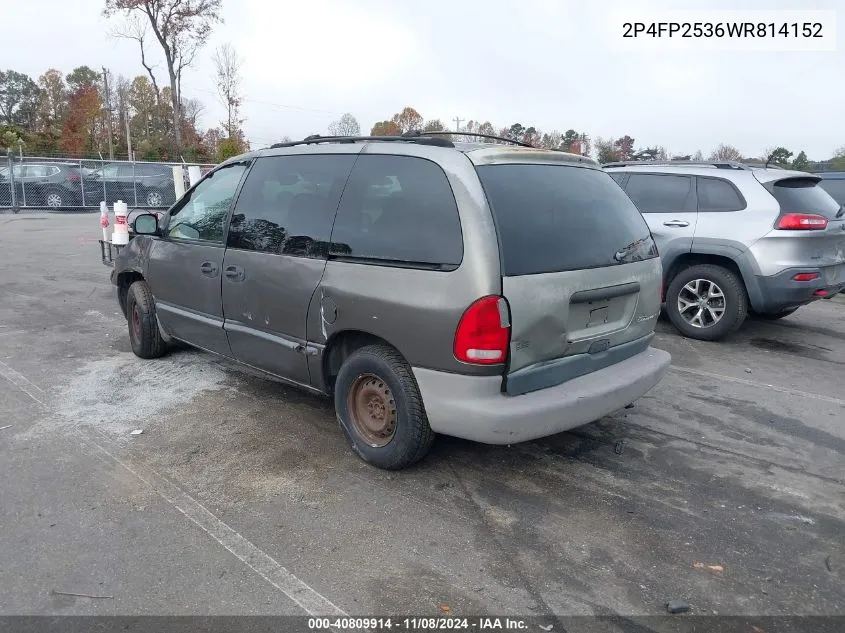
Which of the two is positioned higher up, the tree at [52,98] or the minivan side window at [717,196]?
the tree at [52,98]

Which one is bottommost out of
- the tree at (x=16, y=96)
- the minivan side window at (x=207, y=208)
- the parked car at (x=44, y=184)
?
the minivan side window at (x=207, y=208)

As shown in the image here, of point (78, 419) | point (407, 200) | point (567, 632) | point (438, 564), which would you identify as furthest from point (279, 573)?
point (78, 419)

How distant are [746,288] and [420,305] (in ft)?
15.3

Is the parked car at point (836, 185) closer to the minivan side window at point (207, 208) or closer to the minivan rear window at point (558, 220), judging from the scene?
the minivan rear window at point (558, 220)

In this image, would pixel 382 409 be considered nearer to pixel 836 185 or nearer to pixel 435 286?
pixel 435 286

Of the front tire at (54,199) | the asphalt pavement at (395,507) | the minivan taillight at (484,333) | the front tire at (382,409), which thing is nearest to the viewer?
the asphalt pavement at (395,507)

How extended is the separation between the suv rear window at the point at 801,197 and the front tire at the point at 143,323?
19.8ft

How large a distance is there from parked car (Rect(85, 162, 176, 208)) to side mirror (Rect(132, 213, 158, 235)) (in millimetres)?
18425

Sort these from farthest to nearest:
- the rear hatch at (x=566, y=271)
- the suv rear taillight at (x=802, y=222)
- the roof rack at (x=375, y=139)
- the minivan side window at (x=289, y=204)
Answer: the suv rear taillight at (x=802, y=222)
the minivan side window at (x=289, y=204)
the roof rack at (x=375, y=139)
the rear hatch at (x=566, y=271)

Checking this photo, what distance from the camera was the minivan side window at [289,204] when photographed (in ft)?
12.8

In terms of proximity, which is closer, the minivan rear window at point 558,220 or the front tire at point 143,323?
the minivan rear window at point 558,220

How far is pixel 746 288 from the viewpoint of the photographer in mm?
6562

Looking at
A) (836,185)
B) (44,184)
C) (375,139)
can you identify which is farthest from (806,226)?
(44,184)

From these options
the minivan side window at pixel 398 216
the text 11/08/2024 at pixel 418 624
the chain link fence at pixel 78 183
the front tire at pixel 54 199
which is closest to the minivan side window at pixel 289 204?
the minivan side window at pixel 398 216
